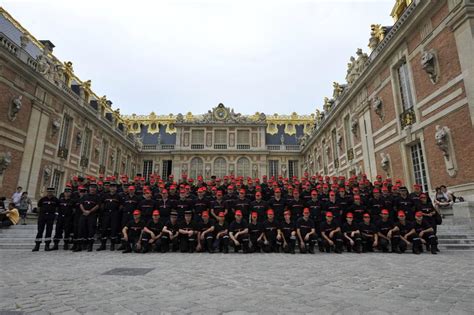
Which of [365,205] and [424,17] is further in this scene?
[424,17]

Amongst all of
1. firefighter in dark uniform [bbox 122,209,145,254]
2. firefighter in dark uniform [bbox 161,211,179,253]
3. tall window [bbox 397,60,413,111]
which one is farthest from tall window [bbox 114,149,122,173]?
tall window [bbox 397,60,413,111]

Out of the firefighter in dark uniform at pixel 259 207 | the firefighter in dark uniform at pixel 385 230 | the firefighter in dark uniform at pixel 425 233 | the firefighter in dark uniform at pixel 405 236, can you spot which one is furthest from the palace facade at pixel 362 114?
the firefighter in dark uniform at pixel 259 207

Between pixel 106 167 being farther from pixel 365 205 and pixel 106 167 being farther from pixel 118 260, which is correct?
pixel 365 205

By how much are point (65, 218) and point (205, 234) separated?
4439 millimetres

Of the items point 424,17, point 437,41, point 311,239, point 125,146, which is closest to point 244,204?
point 311,239

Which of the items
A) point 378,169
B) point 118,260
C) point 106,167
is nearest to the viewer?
point 118,260

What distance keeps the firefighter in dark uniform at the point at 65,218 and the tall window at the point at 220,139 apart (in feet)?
87.4

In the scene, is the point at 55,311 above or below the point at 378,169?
below

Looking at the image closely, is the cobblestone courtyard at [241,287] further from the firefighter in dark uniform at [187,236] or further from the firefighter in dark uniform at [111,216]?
the firefighter in dark uniform at [111,216]

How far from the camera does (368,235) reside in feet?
25.2

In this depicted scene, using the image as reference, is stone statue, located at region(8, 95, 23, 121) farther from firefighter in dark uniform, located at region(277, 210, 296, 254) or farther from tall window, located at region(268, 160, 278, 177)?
tall window, located at region(268, 160, 278, 177)

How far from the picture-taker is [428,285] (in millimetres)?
3869

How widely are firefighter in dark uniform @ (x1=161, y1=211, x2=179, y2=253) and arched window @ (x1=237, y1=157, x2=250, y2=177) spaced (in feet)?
86.5

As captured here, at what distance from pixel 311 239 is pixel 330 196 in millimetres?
1635
